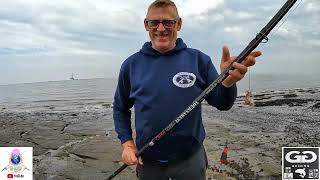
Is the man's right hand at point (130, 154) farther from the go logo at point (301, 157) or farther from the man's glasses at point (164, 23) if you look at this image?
the go logo at point (301, 157)

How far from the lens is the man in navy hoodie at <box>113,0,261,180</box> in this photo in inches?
143

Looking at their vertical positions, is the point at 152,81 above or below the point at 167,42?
below

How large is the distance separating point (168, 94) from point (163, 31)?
65cm

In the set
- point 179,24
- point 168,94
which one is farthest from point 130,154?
point 179,24

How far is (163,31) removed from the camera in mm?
3672

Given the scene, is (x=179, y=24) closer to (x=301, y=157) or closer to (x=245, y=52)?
(x=245, y=52)

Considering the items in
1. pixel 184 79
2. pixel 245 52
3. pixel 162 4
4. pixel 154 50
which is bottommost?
pixel 184 79

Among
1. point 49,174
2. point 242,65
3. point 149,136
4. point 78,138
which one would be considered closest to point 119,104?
point 149,136

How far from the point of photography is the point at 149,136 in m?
3.78

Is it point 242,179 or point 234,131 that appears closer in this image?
point 242,179

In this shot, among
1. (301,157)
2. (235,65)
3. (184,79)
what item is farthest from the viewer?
(301,157)

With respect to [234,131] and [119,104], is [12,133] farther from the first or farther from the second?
[119,104]

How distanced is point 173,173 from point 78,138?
1227 cm

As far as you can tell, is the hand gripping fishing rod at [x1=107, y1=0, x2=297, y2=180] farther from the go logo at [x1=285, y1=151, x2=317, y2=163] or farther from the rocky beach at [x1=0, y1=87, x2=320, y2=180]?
the rocky beach at [x1=0, y1=87, x2=320, y2=180]
